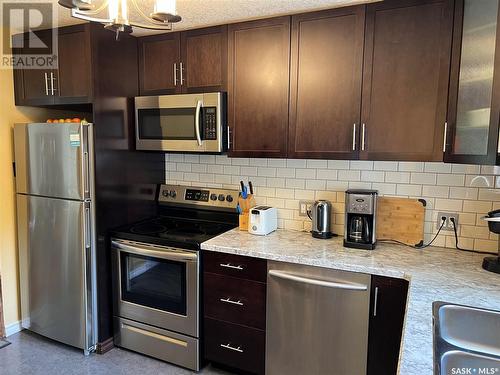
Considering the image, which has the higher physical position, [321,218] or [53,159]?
[53,159]

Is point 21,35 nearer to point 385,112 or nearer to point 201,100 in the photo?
point 201,100

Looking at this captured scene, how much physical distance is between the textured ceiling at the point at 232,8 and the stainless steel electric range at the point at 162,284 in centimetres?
121

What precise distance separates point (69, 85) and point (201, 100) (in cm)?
92

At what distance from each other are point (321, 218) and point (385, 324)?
0.74 metres

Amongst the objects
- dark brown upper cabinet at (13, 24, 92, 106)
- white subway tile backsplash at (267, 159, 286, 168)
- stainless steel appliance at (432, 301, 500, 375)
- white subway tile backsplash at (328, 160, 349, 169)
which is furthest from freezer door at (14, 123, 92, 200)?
stainless steel appliance at (432, 301, 500, 375)

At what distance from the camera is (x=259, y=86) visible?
2301mm

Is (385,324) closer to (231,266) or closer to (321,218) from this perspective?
(321,218)

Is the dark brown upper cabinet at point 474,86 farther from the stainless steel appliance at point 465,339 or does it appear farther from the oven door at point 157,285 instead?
the oven door at point 157,285

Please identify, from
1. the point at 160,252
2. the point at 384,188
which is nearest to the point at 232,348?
the point at 160,252

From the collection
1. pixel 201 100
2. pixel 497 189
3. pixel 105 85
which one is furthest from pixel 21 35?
pixel 497 189

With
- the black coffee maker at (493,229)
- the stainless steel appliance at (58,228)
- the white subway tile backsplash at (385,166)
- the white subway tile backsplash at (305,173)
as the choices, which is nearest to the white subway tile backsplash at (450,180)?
the white subway tile backsplash at (385,166)

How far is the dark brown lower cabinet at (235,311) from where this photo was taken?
84.6 inches

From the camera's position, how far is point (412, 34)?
1922 mm

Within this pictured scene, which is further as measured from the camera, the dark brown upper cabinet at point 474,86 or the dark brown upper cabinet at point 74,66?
the dark brown upper cabinet at point 74,66
